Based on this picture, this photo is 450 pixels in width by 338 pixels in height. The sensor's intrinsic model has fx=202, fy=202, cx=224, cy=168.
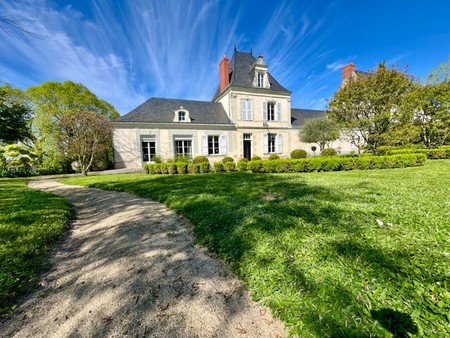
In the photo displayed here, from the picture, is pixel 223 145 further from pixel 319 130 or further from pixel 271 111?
pixel 319 130

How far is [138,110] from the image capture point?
16.0m

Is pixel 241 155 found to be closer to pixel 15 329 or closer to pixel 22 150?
pixel 15 329

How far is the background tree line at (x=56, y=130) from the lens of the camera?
11844mm

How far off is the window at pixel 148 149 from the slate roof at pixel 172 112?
152 centimetres

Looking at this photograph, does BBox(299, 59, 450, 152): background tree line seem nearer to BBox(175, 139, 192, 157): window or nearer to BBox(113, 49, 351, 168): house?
BBox(113, 49, 351, 168): house

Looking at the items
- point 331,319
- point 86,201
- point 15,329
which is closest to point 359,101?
point 331,319

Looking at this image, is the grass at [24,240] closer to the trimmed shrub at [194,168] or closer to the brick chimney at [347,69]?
the trimmed shrub at [194,168]

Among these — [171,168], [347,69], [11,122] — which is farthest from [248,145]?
[11,122]

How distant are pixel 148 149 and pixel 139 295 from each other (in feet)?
49.9

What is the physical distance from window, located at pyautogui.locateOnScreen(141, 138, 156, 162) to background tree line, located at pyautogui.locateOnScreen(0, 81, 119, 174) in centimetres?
238

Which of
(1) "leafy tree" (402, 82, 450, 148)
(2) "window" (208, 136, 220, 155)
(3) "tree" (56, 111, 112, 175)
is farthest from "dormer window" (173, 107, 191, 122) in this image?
(1) "leafy tree" (402, 82, 450, 148)

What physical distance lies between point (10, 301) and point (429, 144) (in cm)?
2171

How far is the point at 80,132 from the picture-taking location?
468 inches

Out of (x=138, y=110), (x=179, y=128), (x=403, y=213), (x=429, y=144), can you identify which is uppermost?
(x=138, y=110)
